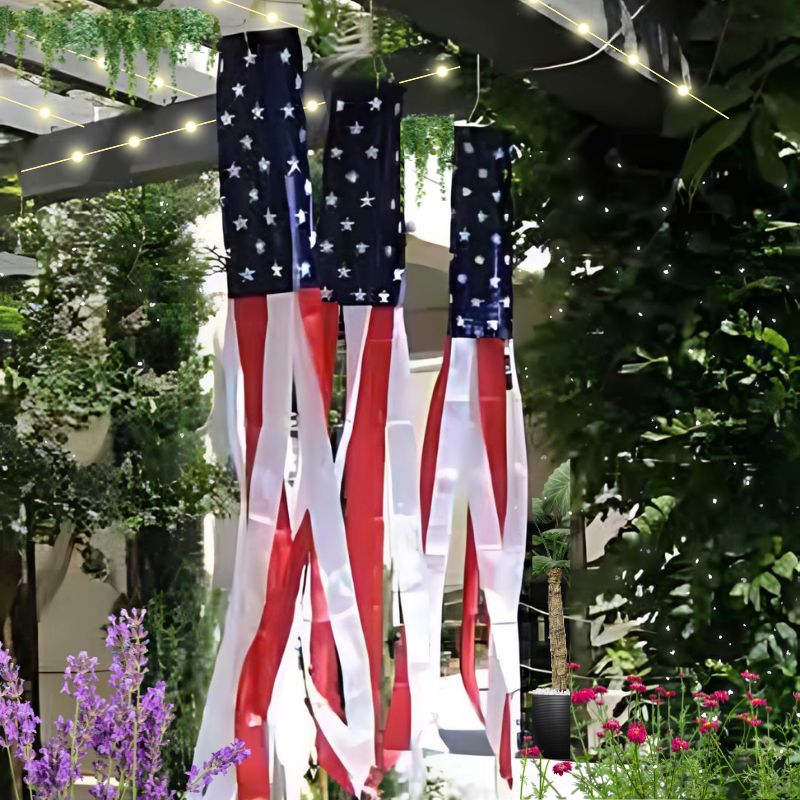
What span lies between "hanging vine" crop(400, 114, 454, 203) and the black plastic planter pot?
1103 mm

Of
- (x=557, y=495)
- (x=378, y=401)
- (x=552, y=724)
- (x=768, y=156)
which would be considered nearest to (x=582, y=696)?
(x=552, y=724)

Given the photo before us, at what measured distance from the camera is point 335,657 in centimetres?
248

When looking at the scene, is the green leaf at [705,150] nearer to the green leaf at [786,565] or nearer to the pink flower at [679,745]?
the green leaf at [786,565]

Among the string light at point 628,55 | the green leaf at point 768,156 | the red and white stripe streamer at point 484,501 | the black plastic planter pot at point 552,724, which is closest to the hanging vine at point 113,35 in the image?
the string light at point 628,55

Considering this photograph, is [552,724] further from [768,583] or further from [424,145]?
[424,145]

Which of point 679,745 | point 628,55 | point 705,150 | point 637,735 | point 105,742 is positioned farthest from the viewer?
point 705,150

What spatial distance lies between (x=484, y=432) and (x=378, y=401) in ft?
0.82

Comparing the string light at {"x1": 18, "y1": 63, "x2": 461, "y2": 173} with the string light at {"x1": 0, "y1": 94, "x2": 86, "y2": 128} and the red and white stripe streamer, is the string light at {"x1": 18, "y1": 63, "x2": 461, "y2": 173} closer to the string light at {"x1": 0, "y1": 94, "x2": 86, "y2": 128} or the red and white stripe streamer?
the string light at {"x1": 0, "y1": 94, "x2": 86, "y2": 128}

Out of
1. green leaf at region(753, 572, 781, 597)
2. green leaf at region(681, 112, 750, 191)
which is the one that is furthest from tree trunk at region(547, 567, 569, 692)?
green leaf at region(681, 112, 750, 191)

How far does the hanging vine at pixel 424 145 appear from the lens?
8.55ft

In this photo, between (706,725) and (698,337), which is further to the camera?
(698,337)

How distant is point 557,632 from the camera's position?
2.63m

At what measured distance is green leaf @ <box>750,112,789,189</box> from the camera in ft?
9.58

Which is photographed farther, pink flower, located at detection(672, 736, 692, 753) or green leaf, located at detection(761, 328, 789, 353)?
green leaf, located at detection(761, 328, 789, 353)
